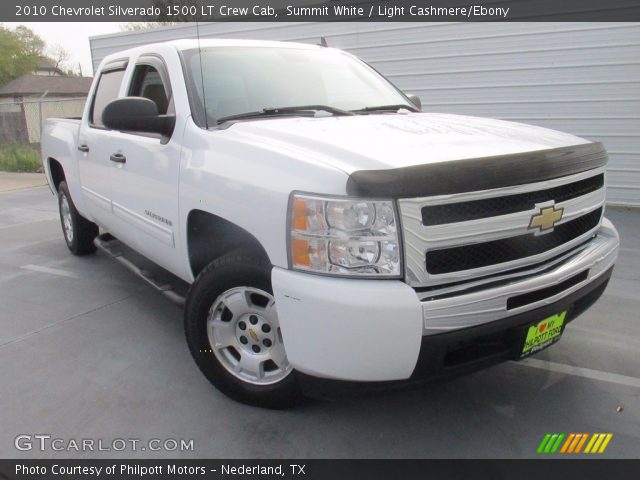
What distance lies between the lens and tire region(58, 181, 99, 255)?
5.43 metres

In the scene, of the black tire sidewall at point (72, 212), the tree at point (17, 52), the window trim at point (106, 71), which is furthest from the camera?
the tree at point (17, 52)

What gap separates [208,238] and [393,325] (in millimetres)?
1424

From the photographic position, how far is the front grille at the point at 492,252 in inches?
83.4

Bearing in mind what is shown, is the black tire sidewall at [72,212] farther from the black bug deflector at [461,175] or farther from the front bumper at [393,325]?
the black bug deflector at [461,175]

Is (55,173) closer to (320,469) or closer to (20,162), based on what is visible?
(320,469)

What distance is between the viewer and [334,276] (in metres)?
2.10

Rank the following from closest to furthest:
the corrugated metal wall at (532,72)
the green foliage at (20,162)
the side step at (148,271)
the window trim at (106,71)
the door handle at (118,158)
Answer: the side step at (148,271) → the door handle at (118,158) → the window trim at (106,71) → the corrugated metal wall at (532,72) → the green foliage at (20,162)

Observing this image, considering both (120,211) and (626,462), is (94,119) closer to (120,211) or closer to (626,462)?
(120,211)

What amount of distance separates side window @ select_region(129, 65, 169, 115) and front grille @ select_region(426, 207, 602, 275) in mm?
2143

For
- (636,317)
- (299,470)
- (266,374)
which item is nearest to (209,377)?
(266,374)

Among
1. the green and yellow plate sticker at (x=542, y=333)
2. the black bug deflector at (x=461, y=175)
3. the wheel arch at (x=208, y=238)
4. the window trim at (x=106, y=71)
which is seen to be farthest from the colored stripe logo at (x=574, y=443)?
the window trim at (x=106, y=71)

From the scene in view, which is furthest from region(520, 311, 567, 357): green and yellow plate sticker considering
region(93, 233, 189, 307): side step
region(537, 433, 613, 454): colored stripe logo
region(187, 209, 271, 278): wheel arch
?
region(93, 233, 189, 307): side step

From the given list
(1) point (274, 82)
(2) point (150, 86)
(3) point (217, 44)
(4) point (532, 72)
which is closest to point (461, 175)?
(1) point (274, 82)

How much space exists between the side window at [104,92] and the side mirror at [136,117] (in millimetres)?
1311
